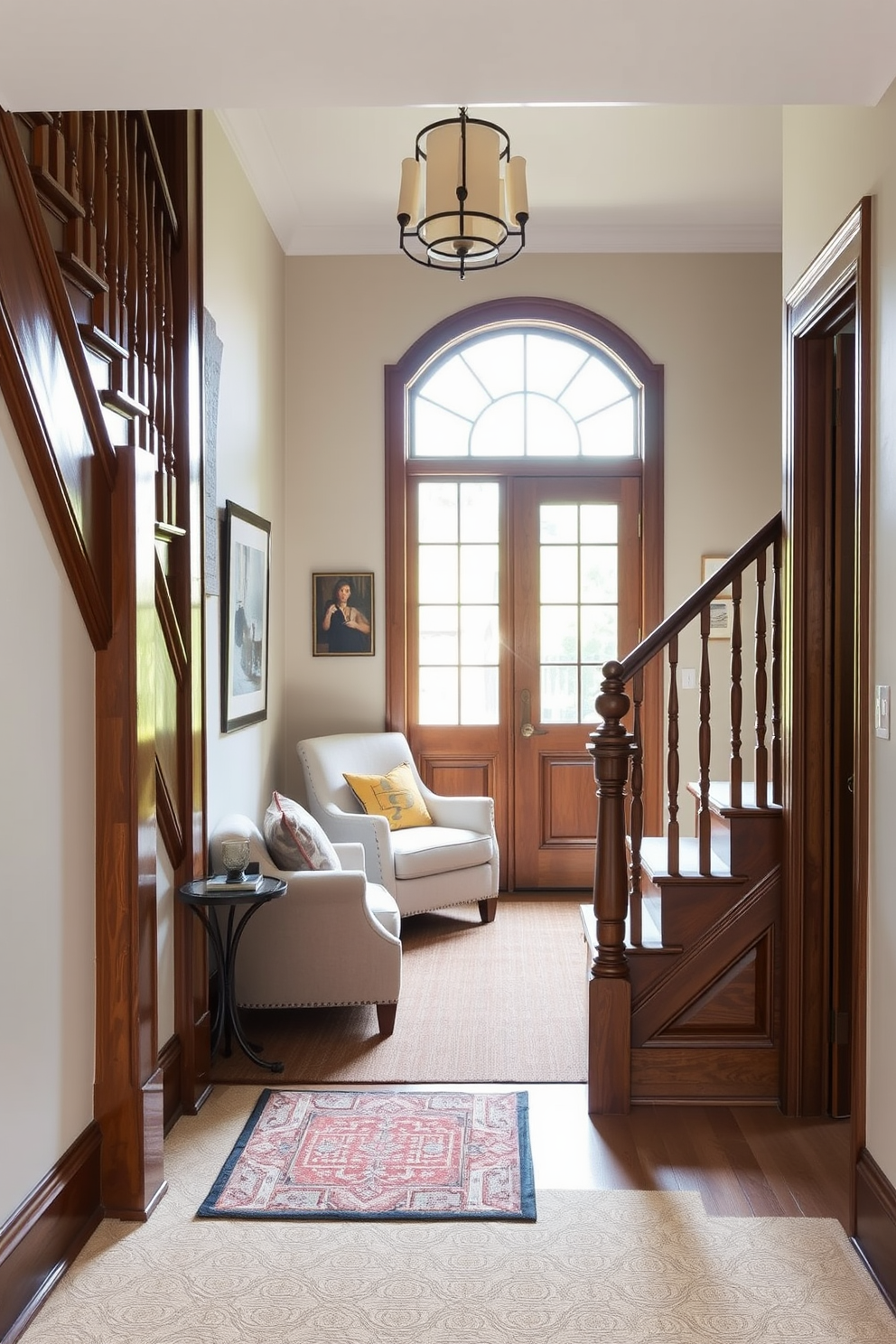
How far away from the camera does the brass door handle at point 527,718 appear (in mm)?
6215

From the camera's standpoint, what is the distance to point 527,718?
622cm

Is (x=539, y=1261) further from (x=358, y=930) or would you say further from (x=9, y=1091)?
(x=358, y=930)

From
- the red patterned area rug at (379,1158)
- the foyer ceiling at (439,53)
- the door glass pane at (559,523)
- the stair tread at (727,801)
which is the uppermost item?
the foyer ceiling at (439,53)

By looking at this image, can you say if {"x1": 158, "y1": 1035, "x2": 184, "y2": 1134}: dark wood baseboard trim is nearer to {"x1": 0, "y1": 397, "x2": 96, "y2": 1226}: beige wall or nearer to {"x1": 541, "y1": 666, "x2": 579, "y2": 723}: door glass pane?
{"x1": 0, "y1": 397, "x2": 96, "y2": 1226}: beige wall

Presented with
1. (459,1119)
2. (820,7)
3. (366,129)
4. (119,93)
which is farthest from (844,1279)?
(366,129)

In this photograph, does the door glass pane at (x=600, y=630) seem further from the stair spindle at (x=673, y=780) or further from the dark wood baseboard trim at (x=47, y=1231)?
the dark wood baseboard trim at (x=47, y=1231)

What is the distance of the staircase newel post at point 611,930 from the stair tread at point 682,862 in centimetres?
17

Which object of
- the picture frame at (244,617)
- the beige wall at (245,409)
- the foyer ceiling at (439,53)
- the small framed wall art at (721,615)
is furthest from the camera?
the small framed wall art at (721,615)

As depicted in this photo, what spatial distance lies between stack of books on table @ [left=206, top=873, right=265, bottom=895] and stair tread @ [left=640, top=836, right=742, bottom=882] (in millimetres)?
1253

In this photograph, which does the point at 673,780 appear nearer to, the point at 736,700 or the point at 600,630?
the point at 736,700

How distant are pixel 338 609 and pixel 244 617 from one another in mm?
1402

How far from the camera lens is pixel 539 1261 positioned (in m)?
2.48

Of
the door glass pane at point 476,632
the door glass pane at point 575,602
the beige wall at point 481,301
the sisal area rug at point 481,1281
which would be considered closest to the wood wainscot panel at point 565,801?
the door glass pane at point 575,602

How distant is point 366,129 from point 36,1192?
439 cm
